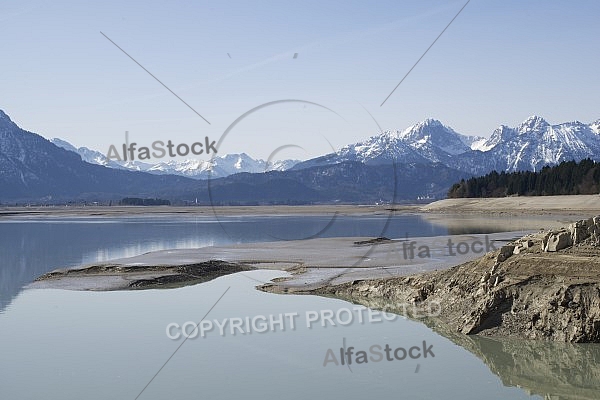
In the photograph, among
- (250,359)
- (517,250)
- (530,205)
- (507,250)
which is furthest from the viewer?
(530,205)

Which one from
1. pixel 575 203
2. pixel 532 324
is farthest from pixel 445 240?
pixel 575 203

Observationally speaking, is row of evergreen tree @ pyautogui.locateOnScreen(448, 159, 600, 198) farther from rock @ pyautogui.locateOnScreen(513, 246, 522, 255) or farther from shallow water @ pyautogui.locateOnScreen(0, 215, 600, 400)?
shallow water @ pyautogui.locateOnScreen(0, 215, 600, 400)

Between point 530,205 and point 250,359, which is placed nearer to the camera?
point 250,359

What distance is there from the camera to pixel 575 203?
118750 mm

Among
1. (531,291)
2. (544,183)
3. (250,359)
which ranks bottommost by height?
(250,359)

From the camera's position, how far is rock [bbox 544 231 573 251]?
2684cm

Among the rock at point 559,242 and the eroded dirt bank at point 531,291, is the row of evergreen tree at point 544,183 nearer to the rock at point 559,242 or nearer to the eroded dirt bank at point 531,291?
the eroded dirt bank at point 531,291

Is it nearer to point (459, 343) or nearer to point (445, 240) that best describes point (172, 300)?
point (459, 343)

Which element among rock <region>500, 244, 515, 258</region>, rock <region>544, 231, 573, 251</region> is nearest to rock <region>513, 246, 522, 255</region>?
rock <region>500, 244, 515, 258</region>

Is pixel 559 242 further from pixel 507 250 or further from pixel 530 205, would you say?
pixel 530 205

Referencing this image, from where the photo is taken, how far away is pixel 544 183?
5576 inches

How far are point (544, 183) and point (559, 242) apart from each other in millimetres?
121356

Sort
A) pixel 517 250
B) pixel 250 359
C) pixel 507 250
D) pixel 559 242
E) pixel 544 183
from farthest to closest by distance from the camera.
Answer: pixel 544 183 < pixel 507 250 < pixel 517 250 < pixel 559 242 < pixel 250 359

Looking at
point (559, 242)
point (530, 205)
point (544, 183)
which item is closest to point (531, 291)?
point (559, 242)
